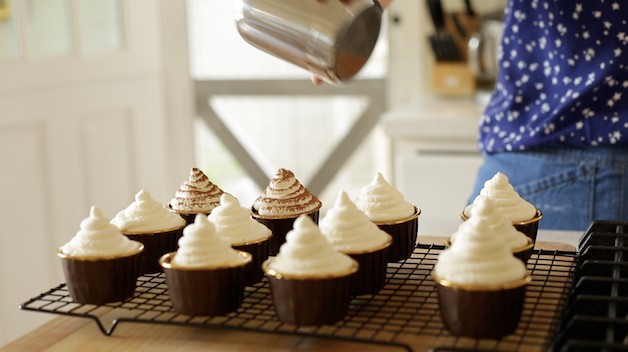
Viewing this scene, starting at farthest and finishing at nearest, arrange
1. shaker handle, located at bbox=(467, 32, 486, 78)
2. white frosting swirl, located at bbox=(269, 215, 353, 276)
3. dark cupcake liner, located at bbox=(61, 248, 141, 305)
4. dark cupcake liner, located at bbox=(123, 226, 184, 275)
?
shaker handle, located at bbox=(467, 32, 486, 78)
dark cupcake liner, located at bbox=(123, 226, 184, 275)
dark cupcake liner, located at bbox=(61, 248, 141, 305)
white frosting swirl, located at bbox=(269, 215, 353, 276)

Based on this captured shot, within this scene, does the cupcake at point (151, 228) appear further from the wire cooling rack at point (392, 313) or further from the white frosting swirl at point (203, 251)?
the white frosting swirl at point (203, 251)

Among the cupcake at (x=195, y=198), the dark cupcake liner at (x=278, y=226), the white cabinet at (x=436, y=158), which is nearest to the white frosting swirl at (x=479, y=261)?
the dark cupcake liner at (x=278, y=226)

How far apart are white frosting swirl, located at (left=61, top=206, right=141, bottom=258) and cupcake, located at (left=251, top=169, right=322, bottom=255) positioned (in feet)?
0.70

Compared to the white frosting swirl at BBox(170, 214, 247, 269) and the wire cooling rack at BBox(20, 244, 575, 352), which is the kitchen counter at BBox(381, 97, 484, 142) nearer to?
the wire cooling rack at BBox(20, 244, 575, 352)

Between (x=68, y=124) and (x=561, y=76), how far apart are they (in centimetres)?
175

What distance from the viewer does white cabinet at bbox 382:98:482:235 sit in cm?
259

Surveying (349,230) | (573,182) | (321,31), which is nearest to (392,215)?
(349,230)

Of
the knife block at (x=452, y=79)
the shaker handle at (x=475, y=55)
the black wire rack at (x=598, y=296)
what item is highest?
the shaker handle at (x=475, y=55)

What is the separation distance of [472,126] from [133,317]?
1.63 m

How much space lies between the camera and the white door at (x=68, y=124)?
9.00ft

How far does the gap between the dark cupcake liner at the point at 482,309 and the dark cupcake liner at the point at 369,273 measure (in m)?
0.15

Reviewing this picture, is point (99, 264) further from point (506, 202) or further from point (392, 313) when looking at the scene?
point (506, 202)

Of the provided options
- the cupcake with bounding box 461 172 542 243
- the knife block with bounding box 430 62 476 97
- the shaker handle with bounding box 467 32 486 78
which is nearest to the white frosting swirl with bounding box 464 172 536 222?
the cupcake with bounding box 461 172 542 243

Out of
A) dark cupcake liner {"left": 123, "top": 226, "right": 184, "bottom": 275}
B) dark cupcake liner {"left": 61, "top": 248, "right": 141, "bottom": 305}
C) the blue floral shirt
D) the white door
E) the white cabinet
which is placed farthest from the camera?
the white door
